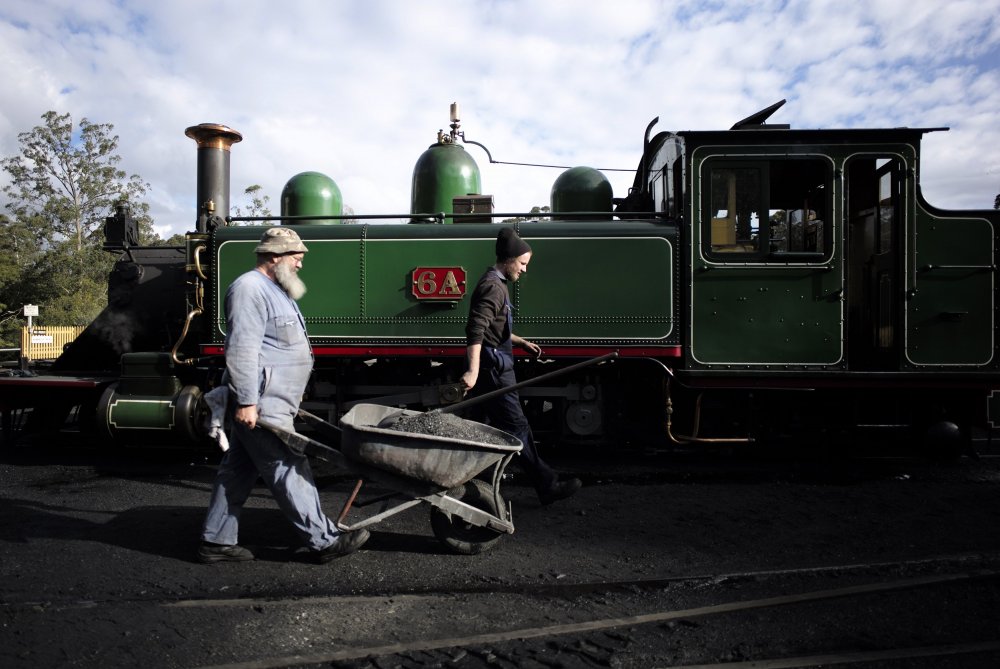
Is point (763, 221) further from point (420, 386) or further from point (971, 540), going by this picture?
point (420, 386)

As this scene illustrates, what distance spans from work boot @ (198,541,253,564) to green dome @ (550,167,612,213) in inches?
178

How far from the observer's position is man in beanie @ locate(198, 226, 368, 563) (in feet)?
11.3

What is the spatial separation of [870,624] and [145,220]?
4555cm

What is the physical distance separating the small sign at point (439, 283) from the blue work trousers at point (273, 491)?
2.59 metres

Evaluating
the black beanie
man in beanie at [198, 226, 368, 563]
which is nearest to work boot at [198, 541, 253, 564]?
man in beanie at [198, 226, 368, 563]

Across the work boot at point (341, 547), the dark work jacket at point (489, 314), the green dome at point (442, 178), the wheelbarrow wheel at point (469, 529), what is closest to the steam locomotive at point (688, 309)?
the green dome at point (442, 178)

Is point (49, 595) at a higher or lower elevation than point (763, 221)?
lower

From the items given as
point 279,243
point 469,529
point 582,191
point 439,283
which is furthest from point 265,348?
point 582,191

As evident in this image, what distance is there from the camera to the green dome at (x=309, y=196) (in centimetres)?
704

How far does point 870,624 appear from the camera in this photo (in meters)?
2.94

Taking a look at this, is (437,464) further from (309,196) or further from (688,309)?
(309,196)

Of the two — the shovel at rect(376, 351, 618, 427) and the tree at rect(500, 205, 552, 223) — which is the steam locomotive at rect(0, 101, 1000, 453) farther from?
the shovel at rect(376, 351, 618, 427)

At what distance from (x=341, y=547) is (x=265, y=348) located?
3.63ft

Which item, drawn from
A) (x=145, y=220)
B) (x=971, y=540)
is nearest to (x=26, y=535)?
(x=971, y=540)
